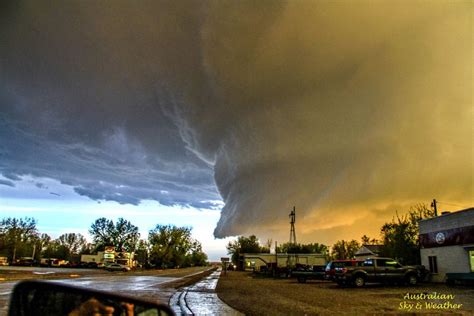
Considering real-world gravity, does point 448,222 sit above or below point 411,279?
above

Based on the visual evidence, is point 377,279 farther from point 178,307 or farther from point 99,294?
point 99,294

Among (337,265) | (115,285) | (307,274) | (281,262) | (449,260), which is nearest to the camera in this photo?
(115,285)

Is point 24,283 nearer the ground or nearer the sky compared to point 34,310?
nearer the sky

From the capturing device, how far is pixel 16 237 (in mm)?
102375

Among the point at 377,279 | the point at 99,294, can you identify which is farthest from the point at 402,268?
the point at 99,294

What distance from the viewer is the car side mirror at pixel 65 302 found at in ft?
5.93

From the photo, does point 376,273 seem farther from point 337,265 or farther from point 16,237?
point 16,237

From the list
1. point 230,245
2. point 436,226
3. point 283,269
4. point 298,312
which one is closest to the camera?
point 298,312

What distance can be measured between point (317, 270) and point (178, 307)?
30361mm

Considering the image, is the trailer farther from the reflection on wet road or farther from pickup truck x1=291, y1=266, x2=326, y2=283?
the reflection on wet road

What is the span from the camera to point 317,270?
43.1 m

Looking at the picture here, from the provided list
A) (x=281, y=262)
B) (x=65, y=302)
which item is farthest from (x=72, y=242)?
(x=65, y=302)

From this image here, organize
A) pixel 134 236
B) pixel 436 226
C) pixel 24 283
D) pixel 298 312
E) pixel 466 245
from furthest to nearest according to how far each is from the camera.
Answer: pixel 134 236 < pixel 436 226 < pixel 466 245 < pixel 298 312 < pixel 24 283

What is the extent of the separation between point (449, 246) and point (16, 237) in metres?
102
